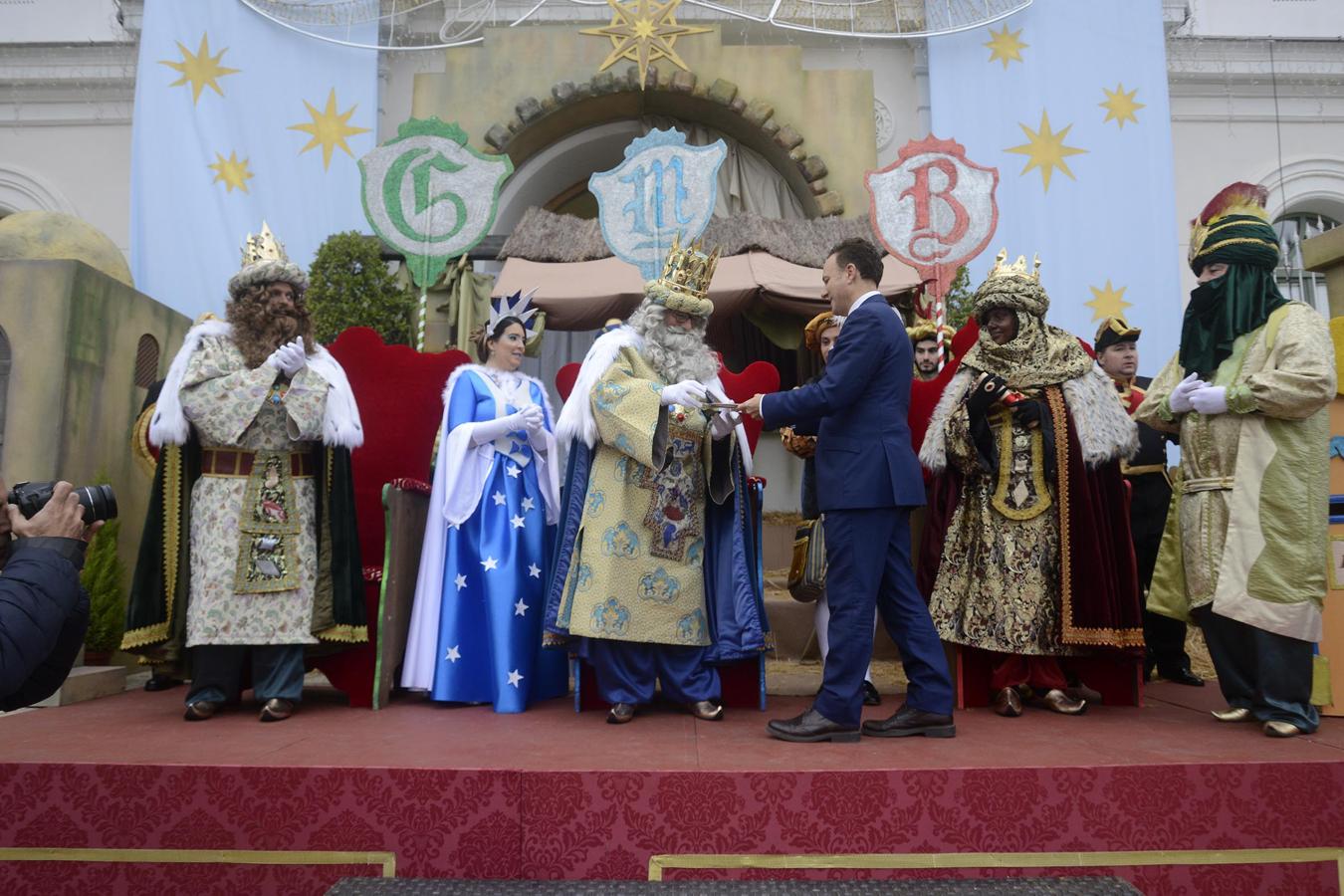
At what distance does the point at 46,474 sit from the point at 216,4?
583 cm

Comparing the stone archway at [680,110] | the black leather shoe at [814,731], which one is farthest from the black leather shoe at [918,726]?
the stone archway at [680,110]

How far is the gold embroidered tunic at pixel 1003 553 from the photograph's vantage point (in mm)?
3715

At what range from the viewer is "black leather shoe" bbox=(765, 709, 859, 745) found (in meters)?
3.14

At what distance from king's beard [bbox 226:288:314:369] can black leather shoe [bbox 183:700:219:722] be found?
1262 mm

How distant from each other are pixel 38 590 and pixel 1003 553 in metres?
3.17

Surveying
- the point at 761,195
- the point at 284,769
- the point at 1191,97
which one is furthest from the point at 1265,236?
the point at 1191,97

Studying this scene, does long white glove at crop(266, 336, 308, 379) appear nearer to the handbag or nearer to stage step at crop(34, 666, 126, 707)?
stage step at crop(34, 666, 126, 707)

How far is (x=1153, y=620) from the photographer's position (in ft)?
15.7

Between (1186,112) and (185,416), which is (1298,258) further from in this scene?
(185,416)

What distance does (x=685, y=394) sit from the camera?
138 inches

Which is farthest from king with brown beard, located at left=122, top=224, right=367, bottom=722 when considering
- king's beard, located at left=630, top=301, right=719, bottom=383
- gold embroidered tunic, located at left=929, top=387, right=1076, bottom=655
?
gold embroidered tunic, located at left=929, top=387, right=1076, bottom=655

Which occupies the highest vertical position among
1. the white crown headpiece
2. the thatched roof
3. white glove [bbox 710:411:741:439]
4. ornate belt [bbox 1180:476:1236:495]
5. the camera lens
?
the thatched roof

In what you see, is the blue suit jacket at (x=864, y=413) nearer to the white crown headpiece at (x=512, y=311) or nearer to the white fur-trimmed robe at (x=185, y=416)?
the white crown headpiece at (x=512, y=311)

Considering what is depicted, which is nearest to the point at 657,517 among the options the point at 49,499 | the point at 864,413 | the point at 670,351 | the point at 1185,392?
the point at 670,351
